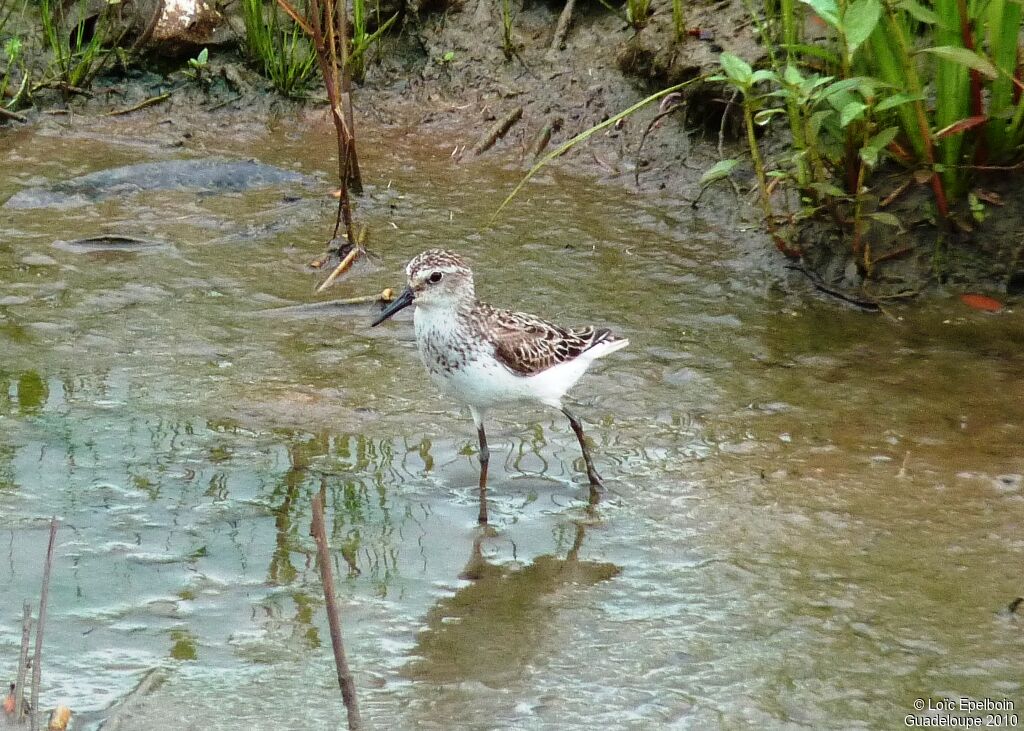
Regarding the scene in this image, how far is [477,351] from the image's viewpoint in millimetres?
5492

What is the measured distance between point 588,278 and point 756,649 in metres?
3.66

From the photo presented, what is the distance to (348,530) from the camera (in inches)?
210

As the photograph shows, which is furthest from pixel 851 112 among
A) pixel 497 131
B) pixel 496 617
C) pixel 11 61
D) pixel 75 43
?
pixel 75 43

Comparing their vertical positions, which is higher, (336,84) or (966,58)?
(966,58)

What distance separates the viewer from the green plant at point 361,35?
32.1 ft

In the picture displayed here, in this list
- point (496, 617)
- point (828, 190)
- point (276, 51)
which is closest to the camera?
point (496, 617)

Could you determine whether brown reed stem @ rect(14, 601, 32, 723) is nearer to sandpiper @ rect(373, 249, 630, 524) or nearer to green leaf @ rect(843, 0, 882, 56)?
sandpiper @ rect(373, 249, 630, 524)

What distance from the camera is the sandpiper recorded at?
5496mm

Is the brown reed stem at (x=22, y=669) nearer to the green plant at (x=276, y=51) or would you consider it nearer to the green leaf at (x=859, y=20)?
the green leaf at (x=859, y=20)

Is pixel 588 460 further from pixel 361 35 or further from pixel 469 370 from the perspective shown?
pixel 361 35

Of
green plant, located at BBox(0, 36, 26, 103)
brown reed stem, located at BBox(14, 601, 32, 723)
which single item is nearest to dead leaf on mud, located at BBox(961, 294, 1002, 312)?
brown reed stem, located at BBox(14, 601, 32, 723)

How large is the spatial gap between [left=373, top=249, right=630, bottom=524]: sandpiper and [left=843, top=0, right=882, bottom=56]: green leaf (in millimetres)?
1972

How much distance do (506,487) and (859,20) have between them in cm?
268

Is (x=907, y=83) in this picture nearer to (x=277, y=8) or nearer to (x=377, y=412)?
(x=377, y=412)
